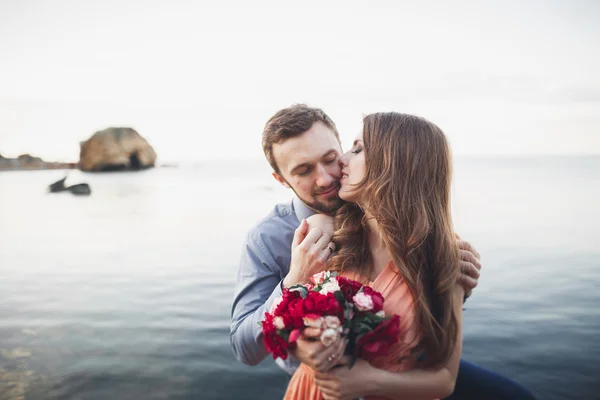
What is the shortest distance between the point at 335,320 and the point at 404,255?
78 cm

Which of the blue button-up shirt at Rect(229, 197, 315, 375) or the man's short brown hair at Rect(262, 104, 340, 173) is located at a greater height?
the man's short brown hair at Rect(262, 104, 340, 173)

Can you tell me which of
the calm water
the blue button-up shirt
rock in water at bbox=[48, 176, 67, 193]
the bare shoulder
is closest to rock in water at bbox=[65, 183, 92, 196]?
rock in water at bbox=[48, 176, 67, 193]

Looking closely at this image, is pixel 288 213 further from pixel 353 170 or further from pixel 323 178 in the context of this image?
pixel 353 170

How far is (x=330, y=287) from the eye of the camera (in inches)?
89.3

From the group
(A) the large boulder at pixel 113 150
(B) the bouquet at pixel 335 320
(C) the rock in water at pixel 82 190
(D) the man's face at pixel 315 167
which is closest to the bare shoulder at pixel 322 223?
(D) the man's face at pixel 315 167

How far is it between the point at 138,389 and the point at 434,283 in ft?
15.1

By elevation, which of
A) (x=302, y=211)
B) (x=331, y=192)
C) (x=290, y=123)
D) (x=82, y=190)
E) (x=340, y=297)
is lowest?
(x=82, y=190)

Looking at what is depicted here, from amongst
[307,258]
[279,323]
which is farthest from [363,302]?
[307,258]

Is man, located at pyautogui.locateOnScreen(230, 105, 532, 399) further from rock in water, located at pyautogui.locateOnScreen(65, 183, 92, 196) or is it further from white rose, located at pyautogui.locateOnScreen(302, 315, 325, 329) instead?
rock in water, located at pyautogui.locateOnScreen(65, 183, 92, 196)

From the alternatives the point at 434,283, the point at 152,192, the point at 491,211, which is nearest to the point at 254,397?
the point at 434,283

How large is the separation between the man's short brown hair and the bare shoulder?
0.70m

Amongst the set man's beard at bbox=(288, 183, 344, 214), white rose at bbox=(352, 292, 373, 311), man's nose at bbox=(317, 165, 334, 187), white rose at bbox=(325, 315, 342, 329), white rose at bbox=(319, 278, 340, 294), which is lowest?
white rose at bbox=(325, 315, 342, 329)

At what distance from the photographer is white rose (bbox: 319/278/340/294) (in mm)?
2240

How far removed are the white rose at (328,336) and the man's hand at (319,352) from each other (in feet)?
0.15
